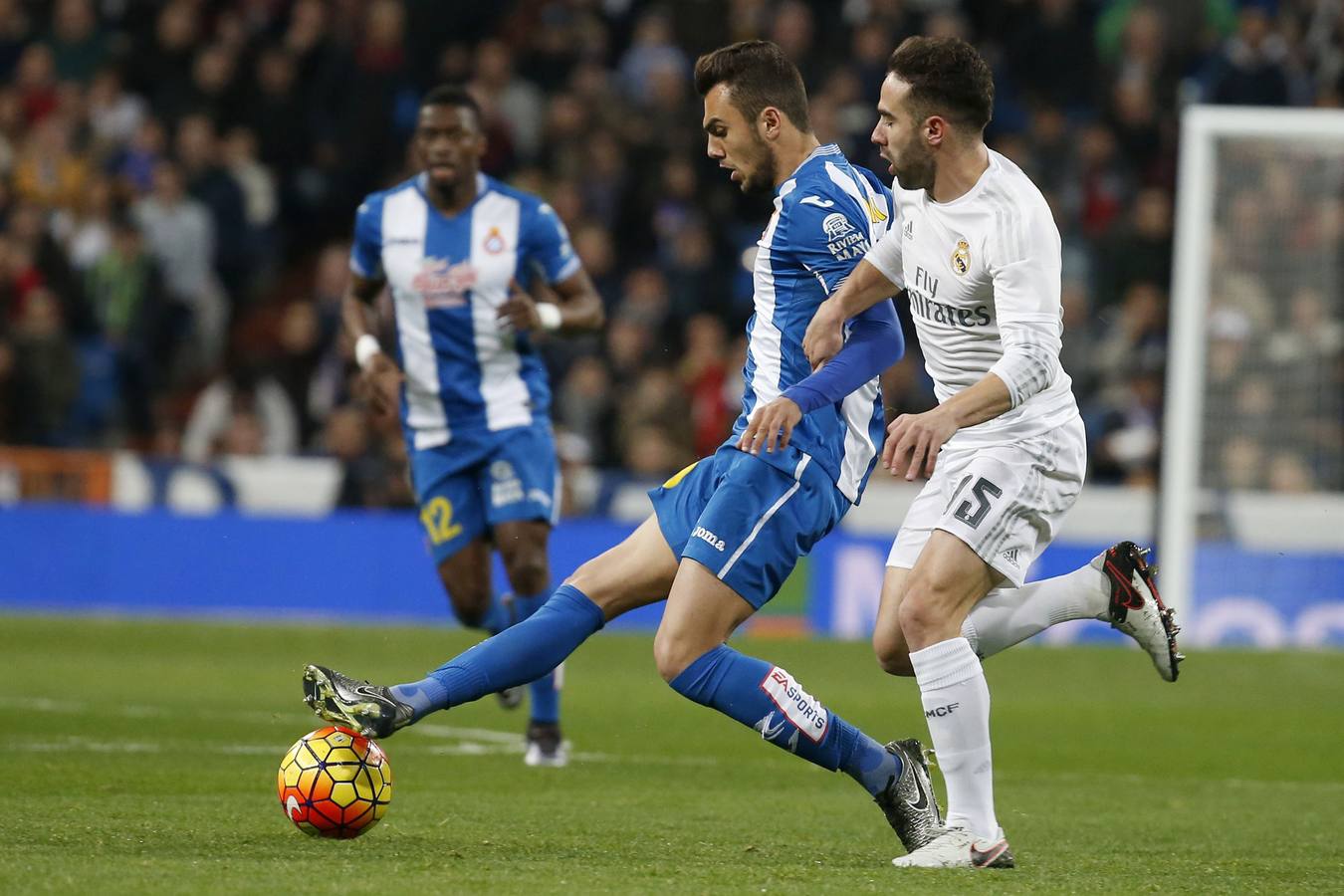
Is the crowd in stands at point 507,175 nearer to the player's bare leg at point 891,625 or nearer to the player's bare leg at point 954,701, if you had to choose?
the player's bare leg at point 891,625

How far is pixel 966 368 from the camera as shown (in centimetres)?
610

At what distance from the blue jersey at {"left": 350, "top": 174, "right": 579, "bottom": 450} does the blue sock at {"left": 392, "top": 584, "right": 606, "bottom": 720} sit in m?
2.94

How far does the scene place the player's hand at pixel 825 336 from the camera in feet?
19.6

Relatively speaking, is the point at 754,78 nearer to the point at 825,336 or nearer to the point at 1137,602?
the point at 825,336

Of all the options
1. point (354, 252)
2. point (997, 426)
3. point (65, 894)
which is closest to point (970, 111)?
point (997, 426)

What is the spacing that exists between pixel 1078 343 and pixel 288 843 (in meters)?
11.8

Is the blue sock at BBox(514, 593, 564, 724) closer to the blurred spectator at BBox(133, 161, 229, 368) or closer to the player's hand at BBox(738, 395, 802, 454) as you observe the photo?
the player's hand at BBox(738, 395, 802, 454)

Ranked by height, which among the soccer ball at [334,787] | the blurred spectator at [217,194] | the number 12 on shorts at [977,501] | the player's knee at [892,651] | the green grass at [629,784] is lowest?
the green grass at [629,784]

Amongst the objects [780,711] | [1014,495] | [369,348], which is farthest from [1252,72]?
[780,711]

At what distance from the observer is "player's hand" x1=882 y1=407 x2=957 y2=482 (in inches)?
206

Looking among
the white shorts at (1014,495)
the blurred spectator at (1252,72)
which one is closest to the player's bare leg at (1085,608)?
the white shorts at (1014,495)

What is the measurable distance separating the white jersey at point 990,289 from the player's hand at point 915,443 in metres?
0.27

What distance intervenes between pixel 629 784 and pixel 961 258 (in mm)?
2864

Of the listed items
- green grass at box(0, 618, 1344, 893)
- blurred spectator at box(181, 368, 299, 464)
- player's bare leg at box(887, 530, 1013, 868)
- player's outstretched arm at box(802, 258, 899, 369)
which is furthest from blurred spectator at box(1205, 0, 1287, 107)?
player's bare leg at box(887, 530, 1013, 868)
